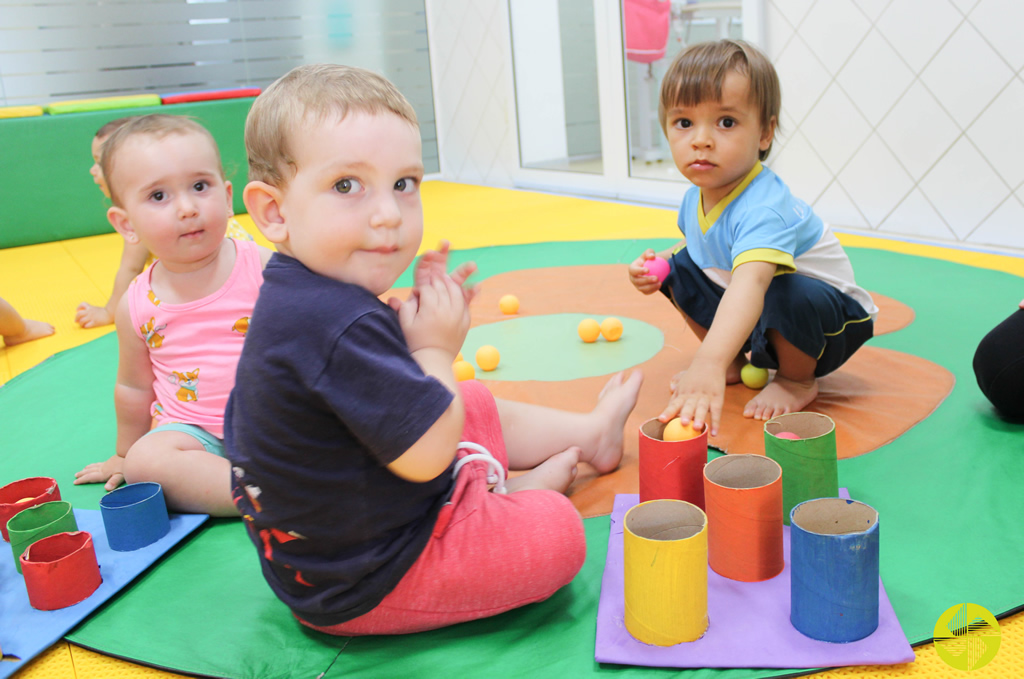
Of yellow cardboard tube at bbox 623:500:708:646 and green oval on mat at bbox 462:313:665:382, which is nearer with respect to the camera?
yellow cardboard tube at bbox 623:500:708:646

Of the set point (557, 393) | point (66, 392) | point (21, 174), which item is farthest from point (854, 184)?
point (21, 174)

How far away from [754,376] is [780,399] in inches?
4.7

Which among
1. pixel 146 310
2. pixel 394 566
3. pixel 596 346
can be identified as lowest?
pixel 596 346

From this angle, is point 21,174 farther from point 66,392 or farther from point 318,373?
point 318,373

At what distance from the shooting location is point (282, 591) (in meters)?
0.84

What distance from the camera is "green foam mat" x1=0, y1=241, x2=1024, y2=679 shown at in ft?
2.64

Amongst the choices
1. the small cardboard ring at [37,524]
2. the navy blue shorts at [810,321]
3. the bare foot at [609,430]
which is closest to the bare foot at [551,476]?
the bare foot at [609,430]

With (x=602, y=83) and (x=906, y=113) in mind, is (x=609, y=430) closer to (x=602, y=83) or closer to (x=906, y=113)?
(x=906, y=113)

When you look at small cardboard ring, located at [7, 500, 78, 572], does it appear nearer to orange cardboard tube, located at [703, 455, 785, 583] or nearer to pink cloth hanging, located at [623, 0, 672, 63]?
orange cardboard tube, located at [703, 455, 785, 583]

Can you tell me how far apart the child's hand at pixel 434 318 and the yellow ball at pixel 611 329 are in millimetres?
921

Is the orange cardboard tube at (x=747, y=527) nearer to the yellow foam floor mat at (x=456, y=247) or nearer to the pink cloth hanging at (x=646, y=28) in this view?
the yellow foam floor mat at (x=456, y=247)

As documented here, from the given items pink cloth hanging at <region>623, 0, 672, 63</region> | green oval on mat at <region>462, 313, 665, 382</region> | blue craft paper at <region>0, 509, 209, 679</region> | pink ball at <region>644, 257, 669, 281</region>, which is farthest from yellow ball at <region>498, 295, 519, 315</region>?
pink cloth hanging at <region>623, 0, 672, 63</region>

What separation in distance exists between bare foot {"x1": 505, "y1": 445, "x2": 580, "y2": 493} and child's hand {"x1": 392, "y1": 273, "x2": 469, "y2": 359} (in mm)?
303

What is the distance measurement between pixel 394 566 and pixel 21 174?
342 centimetres
